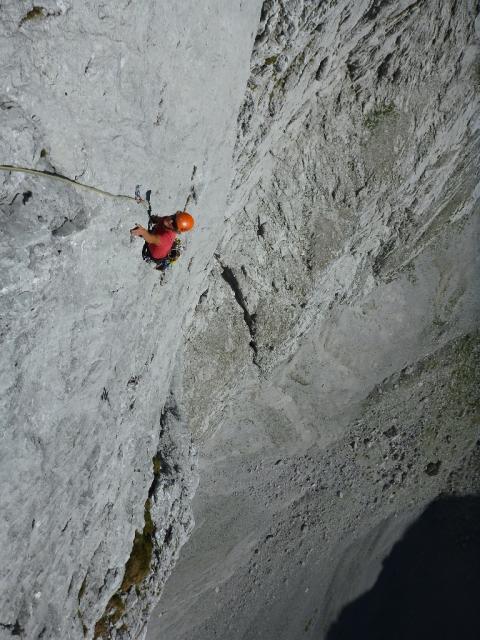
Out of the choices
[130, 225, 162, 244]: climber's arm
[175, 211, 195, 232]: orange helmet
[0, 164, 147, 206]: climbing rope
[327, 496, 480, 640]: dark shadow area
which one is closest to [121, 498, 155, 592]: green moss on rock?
[130, 225, 162, 244]: climber's arm

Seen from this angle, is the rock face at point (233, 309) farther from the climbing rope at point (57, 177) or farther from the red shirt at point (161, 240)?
the red shirt at point (161, 240)

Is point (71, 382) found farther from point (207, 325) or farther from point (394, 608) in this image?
point (394, 608)

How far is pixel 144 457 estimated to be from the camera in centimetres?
850

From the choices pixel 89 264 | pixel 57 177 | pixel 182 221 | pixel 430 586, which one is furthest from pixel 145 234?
pixel 430 586

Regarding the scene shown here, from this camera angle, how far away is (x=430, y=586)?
16.8m

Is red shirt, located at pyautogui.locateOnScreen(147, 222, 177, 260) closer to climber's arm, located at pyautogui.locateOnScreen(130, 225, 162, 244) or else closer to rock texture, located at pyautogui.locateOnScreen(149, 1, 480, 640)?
climber's arm, located at pyautogui.locateOnScreen(130, 225, 162, 244)

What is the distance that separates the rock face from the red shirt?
290 millimetres

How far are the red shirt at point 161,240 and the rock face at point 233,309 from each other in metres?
0.29

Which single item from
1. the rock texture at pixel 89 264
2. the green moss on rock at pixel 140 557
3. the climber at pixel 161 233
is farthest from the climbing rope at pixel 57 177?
the green moss on rock at pixel 140 557

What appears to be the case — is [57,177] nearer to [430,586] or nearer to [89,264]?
[89,264]

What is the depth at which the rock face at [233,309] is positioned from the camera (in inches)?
161

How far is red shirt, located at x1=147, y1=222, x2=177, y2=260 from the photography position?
5.88 meters

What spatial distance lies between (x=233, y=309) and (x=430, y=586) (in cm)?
1310

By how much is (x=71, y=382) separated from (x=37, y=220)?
184 cm
